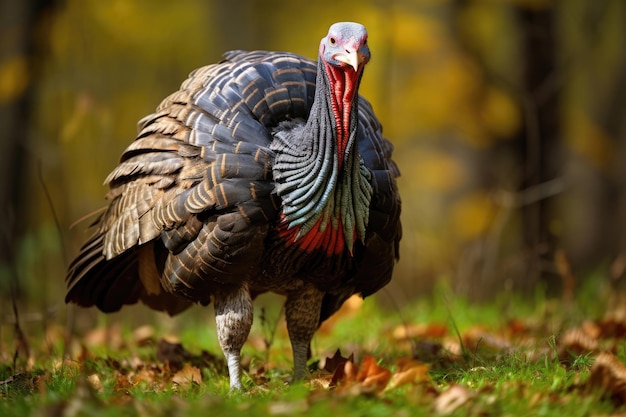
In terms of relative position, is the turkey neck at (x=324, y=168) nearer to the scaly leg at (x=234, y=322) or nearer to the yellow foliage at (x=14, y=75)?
the scaly leg at (x=234, y=322)

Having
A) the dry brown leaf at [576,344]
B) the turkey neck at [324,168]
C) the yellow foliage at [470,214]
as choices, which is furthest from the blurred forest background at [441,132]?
the turkey neck at [324,168]

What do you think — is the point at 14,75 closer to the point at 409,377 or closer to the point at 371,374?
the point at 371,374

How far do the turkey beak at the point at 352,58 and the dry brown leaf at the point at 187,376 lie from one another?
6.21 feet

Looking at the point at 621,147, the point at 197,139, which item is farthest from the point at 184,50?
the point at 197,139

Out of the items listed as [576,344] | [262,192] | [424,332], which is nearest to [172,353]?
[262,192]

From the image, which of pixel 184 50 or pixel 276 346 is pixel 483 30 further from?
pixel 184 50

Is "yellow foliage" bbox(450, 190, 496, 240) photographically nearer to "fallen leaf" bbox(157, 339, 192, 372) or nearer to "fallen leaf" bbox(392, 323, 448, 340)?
"fallen leaf" bbox(392, 323, 448, 340)

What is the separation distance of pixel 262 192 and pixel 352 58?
819 millimetres

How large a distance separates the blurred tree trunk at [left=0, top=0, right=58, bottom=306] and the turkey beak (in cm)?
603

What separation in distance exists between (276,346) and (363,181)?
7.39 feet

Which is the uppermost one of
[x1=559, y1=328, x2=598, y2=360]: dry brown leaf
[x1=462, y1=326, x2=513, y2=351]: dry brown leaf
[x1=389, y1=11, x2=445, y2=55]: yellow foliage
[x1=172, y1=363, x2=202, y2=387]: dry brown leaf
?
[x1=389, y1=11, x2=445, y2=55]: yellow foliage

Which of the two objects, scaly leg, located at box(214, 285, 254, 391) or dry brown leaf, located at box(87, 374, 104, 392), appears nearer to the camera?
dry brown leaf, located at box(87, 374, 104, 392)

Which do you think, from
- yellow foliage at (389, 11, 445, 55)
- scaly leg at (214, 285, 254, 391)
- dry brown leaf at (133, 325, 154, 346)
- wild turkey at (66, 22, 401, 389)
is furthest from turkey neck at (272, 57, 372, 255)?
yellow foliage at (389, 11, 445, 55)

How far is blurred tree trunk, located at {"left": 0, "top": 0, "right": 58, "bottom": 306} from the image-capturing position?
9344 millimetres
